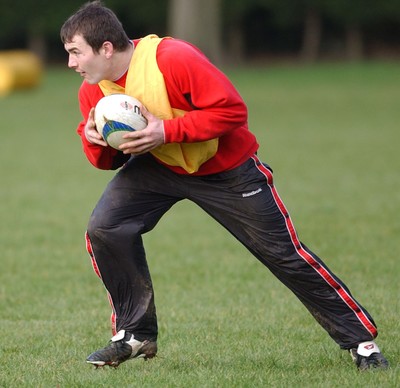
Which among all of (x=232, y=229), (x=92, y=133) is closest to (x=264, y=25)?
(x=232, y=229)

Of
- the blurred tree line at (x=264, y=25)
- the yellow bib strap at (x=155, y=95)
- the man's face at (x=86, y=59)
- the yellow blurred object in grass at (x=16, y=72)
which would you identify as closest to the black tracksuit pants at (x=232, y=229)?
the yellow bib strap at (x=155, y=95)

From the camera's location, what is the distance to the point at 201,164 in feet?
18.2

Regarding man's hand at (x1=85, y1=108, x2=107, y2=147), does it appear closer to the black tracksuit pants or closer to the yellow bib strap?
the yellow bib strap

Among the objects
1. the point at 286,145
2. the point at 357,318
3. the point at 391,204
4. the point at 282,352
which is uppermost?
the point at 357,318

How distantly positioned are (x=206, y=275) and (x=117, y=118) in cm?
349

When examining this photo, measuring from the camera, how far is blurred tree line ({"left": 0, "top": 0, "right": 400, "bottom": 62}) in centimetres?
4097

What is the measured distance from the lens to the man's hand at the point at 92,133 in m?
5.43

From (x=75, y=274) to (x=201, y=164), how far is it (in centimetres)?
339

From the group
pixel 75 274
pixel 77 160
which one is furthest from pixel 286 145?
pixel 75 274

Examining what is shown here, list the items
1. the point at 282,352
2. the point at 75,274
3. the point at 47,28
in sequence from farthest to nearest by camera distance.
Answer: the point at 47,28 < the point at 75,274 < the point at 282,352

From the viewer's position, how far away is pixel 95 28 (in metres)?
5.28

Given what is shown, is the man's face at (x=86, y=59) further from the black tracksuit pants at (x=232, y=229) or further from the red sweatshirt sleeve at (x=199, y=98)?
the black tracksuit pants at (x=232, y=229)

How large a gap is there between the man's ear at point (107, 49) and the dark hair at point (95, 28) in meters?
0.02

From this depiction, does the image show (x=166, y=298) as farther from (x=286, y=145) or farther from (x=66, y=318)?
(x=286, y=145)
